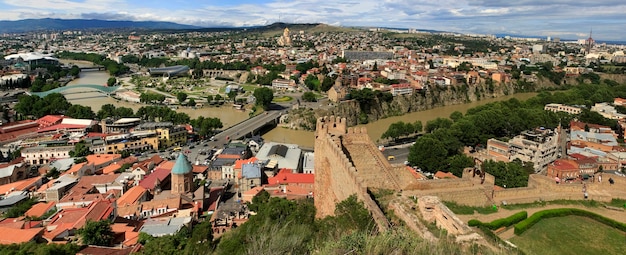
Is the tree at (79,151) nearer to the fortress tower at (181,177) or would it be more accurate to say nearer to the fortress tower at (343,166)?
the fortress tower at (181,177)

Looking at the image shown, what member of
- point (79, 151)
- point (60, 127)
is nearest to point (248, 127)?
point (79, 151)

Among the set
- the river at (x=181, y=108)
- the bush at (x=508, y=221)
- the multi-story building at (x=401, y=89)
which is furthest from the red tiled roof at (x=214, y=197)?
the multi-story building at (x=401, y=89)

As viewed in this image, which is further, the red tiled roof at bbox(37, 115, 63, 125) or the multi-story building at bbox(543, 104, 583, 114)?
the multi-story building at bbox(543, 104, 583, 114)

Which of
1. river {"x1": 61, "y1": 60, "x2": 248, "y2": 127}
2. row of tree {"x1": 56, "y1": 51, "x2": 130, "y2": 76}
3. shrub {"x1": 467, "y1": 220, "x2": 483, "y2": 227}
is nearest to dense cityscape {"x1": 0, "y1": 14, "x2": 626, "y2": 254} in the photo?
shrub {"x1": 467, "y1": 220, "x2": 483, "y2": 227}

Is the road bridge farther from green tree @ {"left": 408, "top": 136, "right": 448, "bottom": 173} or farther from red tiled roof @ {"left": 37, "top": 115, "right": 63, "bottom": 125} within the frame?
green tree @ {"left": 408, "top": 136, "right": 448, "bottom": 173}

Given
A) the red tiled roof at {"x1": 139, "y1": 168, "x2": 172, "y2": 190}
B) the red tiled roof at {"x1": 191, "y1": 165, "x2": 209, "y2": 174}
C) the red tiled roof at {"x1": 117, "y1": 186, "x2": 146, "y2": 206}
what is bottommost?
the red tiled roof at {"x1": 191, "y1": 165, "x2": 209, "y2": 174}

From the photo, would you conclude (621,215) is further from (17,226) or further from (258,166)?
(17,226)

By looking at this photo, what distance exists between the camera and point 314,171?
33.3 feet

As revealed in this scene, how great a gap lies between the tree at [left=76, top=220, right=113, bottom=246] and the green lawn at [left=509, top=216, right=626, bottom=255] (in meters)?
9.66

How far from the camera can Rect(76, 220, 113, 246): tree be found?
1034 cm

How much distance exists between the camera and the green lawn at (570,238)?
775cm

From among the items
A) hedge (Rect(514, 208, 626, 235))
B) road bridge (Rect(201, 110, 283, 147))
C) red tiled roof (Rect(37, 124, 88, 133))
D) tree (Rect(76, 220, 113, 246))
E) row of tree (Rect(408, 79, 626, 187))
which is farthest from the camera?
road bridge (Rect(201, 110, 283, 147))

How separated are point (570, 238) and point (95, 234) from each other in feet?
36.0

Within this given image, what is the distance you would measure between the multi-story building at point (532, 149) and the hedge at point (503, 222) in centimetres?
949
